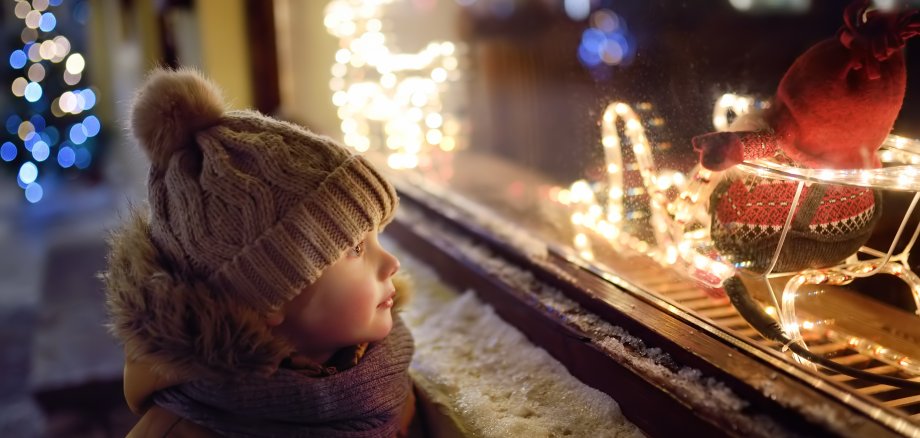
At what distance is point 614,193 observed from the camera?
127 cm

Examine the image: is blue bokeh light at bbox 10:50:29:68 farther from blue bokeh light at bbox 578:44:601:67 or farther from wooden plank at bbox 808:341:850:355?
wooden plank at bbox 808:341:850:355

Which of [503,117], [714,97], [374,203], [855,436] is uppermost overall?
[714,97]

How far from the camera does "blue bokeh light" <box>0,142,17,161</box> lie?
22.1 ft

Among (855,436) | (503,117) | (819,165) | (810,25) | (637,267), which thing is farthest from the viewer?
(503,117)

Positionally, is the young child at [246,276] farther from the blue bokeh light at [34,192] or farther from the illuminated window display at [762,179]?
the blue bokeh light at [34,192]

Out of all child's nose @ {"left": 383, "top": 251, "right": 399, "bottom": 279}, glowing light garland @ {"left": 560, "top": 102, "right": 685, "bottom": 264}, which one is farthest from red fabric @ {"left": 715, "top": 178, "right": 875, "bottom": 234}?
child's nose @ {"left": 383, "top": 251, "right": 399, "bottom": 279}

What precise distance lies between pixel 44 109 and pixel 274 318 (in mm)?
6809

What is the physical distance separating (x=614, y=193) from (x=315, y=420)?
0.64 m

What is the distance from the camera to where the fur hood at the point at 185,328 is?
868mm

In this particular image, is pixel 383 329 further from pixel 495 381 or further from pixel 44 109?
pixel 44 109

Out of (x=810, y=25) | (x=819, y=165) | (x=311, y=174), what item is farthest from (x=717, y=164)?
(x=810, y=25)

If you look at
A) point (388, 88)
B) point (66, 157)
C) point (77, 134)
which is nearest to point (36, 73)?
point (77, 134)

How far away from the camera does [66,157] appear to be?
652 centimetres

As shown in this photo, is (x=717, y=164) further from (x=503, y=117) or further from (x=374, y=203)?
(x=503, y=117)
